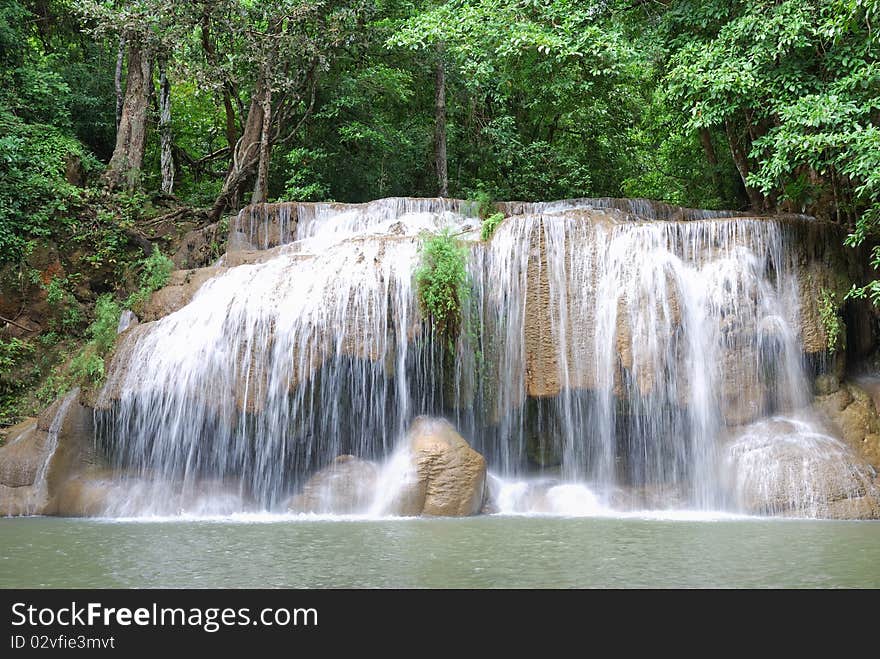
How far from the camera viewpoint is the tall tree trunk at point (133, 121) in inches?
680

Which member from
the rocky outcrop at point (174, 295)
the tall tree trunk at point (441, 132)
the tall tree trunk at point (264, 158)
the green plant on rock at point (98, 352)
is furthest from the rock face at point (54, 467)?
the tall tree trunk at point (441, 132)

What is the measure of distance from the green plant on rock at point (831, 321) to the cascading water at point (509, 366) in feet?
1.34

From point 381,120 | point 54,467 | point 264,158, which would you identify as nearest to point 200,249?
point 264,158

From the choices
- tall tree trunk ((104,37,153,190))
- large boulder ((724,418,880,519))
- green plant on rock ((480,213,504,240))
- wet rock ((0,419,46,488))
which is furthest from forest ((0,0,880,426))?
green plant on rock ((480,213,504,240))

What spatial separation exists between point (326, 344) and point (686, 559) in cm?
597

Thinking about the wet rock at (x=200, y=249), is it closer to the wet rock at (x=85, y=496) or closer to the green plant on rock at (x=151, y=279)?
the green plant on rock at (x=151, y=279)

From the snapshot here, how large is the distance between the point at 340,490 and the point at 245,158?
33.4ft

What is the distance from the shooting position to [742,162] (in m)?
14.8

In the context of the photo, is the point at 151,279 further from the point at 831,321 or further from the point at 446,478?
the point at 831,321

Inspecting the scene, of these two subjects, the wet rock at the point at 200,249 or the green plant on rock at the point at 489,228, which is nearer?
the green plant on rock at the point at 489,228

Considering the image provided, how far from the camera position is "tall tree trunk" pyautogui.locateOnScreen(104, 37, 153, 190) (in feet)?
56.7

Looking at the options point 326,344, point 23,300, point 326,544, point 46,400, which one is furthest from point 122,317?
point 326,544

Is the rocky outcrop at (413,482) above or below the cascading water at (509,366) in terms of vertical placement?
below

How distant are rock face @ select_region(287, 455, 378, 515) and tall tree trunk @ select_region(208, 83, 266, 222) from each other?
29.5 ft
